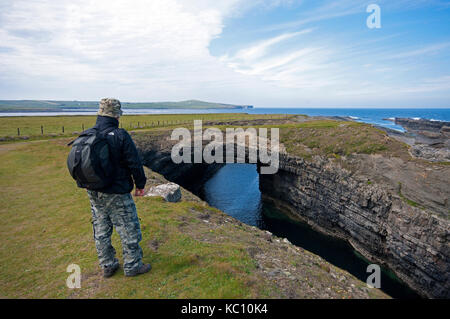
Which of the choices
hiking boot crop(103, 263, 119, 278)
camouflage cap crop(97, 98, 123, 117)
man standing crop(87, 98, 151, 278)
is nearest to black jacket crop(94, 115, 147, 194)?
man standing crop(87, 98, 151, 278)

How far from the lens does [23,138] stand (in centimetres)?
3372

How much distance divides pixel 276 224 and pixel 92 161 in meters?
30.9

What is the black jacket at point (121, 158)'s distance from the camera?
6090 millimetres

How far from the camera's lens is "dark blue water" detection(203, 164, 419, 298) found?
22.4 meters

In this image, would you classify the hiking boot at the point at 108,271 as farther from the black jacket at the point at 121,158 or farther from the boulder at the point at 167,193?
the boulder at the point at 167,193

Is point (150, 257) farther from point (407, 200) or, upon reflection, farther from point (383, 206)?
point (407, 200)

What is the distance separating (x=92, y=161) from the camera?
224 inches

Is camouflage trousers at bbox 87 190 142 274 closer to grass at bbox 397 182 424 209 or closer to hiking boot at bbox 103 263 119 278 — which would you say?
hiking boot at bbox 103 263 119 278

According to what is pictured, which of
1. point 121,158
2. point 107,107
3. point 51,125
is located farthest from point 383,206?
point 51,125

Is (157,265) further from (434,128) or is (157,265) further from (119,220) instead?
(434,128)

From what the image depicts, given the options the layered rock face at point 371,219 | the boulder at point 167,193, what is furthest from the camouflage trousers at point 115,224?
the layered rock face at point 371,219

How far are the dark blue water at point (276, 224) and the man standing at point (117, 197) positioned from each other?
77.3ft

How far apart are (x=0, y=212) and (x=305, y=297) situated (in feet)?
53.7
